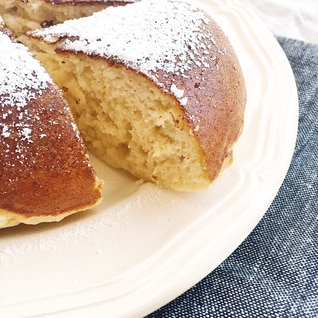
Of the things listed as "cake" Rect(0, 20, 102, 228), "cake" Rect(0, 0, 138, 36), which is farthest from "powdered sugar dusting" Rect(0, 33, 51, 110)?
"cake" Rect(0, 0, 138, 36)

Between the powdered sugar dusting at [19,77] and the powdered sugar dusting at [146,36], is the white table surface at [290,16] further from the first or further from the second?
the powdered sugar dusting at [19,77]

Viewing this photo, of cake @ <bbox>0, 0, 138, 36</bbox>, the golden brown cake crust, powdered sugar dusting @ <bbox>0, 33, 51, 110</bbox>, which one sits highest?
the golden brown cake crust

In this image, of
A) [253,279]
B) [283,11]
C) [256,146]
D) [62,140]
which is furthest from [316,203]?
[283,11]

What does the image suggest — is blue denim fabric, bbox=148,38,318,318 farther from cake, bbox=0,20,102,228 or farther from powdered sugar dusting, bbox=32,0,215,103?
powdered sugar dusting, bbox=32,0,215,103

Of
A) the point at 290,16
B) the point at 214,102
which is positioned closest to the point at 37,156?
the point at 214,102

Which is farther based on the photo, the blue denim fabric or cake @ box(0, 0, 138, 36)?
cake @ box(0, 0, 138, 36)

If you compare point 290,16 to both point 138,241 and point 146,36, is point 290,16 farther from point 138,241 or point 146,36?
point 138,241

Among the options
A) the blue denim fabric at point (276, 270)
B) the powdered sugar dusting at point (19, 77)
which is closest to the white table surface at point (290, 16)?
the blue denim fabric at point (276, 270)
